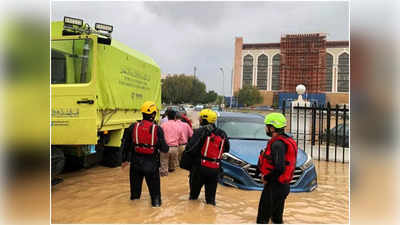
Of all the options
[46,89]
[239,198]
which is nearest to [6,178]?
[46,89]

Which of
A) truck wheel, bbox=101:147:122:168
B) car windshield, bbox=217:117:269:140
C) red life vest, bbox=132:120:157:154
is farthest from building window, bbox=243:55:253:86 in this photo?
red life vest, bbox=132:120:157:154

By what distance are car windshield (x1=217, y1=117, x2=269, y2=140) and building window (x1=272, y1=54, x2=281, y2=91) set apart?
59.3 metres

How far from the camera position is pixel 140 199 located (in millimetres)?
5109

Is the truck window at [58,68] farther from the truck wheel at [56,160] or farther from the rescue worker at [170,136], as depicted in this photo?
the rescue worker at [170,136]

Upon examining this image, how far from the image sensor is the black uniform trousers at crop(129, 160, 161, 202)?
4.63 m

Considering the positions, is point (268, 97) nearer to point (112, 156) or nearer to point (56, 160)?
point (112, 156)

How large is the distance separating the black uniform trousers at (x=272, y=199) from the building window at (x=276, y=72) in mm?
63426

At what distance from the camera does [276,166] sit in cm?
334

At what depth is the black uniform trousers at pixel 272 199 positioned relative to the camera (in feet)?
11.4

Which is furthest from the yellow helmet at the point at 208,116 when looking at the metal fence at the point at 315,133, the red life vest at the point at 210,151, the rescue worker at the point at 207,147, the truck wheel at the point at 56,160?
the metal fence at the point at 315,133

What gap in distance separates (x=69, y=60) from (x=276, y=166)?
4.81 metres

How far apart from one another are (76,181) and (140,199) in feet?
7.40

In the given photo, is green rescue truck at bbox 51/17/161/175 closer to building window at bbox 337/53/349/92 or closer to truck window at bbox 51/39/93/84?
truck window at bbox 51/39/93/84

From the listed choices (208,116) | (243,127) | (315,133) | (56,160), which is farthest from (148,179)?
(315,133)
